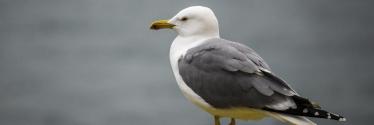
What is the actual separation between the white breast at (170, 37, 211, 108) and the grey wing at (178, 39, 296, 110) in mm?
21

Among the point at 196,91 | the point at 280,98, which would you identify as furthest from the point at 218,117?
the point at 280,98

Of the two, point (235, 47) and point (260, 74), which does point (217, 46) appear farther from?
point (260, 74)

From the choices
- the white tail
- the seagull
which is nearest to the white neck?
the seagull

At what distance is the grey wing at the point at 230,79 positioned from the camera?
2.20m

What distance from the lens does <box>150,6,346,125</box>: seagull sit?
2.15 m

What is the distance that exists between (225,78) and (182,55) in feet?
0.77

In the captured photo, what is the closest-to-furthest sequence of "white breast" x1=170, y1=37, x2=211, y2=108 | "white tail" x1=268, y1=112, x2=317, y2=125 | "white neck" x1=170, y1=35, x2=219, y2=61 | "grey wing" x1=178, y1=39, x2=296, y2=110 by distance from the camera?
"white tail" x1=268, y1=112, x2=317, y2=125
"grey wing" x1=178, y1=39, x2=296, y2=110
"white breast" x1=170, y1=37, x2=211, y2=108
"white neck" x1=170, y1=35, x2=219, y2=61

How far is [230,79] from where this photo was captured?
7.54ft

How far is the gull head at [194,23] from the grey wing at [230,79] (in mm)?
84

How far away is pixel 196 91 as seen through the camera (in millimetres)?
2361

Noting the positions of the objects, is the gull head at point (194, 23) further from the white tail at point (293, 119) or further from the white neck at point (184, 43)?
the white tail at point (293, 119)

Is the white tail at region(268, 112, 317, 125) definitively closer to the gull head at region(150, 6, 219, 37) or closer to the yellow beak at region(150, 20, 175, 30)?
the gull head at region(150, 6, 219, 37)

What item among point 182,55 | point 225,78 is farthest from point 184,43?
point 225,78

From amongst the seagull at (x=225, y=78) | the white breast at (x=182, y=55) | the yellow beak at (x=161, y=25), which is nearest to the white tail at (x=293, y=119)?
the seagull at (x=225, y=78)
